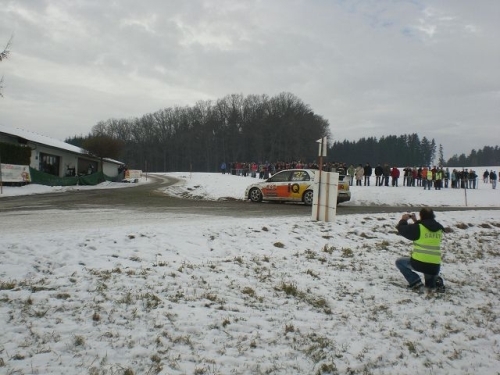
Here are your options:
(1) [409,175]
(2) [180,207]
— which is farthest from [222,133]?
(2) [180,207]

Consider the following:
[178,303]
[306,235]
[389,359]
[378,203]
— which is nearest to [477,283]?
[306,235]

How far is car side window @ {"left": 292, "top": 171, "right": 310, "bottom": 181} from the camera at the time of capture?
1704 centimetres

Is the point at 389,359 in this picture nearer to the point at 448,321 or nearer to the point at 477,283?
the point at 448,321

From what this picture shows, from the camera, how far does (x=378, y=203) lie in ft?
70.3

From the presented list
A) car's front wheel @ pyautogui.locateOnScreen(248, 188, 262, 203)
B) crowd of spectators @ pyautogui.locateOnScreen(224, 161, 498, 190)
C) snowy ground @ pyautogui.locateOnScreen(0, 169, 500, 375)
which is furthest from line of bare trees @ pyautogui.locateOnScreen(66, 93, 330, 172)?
snowy ground @ pyautogui.locateOnScreen(0, 169, 500, 375)

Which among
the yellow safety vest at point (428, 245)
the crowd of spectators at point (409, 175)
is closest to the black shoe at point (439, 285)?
the yellow safety vest at point (428, 245)

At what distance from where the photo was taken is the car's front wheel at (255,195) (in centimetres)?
1841

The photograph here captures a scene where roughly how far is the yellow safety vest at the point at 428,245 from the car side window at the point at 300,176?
1050cm

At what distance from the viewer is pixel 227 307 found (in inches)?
211

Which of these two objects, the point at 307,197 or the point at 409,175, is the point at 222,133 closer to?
the point at 409,175

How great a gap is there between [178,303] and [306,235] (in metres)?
5.14

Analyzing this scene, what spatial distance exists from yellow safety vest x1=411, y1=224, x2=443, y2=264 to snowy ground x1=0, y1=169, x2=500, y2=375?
2.14 ft

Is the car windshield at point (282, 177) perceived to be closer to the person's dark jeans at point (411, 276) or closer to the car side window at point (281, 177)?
the car side window at point (281, 177)

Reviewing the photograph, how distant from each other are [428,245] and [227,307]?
3.54 metres
